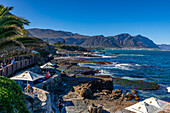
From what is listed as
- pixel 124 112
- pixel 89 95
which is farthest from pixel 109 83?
pixel 124 112

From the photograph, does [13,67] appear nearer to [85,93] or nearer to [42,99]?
[42,99]

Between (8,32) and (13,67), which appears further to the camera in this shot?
(13,67)

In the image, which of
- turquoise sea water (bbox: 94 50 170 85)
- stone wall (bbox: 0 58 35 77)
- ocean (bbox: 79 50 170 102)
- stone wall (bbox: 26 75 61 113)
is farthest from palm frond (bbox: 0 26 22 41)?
turquoise sea water (bbox: 94 50 170 85)

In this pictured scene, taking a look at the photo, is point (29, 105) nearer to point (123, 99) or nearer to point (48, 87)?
point (48, 87)

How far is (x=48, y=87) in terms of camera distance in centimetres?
1772

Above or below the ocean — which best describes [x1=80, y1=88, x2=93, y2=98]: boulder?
above

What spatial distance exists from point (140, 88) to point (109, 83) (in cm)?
615

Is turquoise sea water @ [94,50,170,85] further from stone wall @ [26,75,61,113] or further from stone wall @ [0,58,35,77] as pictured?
stone wall @ [0,58,35,77]

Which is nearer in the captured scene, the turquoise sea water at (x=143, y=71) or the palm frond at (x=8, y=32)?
the palm frond at (x=8, y=32)

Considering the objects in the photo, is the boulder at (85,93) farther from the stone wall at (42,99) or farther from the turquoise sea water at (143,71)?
the turquoise sea water at (143,71)

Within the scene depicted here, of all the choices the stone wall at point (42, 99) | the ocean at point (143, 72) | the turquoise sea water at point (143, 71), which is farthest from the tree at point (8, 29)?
the turquoise sea water at point (143, 71)

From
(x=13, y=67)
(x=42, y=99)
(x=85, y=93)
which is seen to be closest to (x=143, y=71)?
(x=85, y=93)

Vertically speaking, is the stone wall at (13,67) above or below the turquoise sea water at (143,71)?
above

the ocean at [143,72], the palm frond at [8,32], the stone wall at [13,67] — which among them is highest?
the palm frond at [8,32]
